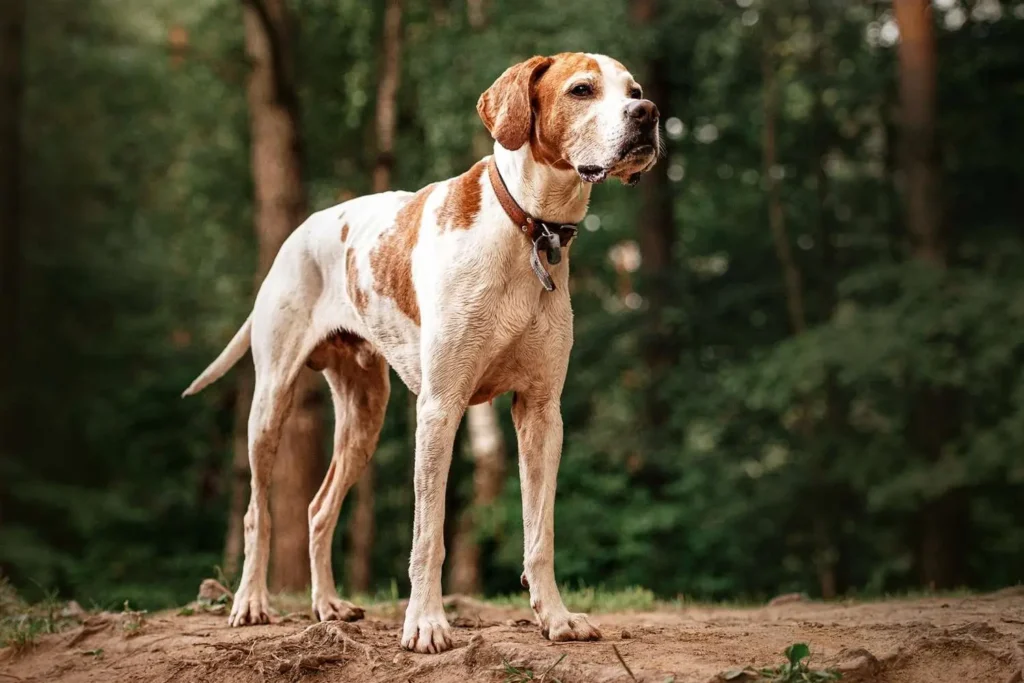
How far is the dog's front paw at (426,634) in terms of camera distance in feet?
14.4

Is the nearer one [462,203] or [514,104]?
[514,104]

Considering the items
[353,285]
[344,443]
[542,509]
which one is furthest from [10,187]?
[542,509]

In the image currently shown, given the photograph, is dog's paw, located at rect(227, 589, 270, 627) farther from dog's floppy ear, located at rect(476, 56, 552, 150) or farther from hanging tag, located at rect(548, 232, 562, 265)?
dog's floppy ear, located at rect(476, 56, 552, 150)

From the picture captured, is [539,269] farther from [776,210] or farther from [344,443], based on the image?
[776,210]

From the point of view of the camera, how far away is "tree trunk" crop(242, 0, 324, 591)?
9.37 m

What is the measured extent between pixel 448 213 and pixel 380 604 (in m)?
3.11

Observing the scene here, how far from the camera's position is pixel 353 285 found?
17.3ft

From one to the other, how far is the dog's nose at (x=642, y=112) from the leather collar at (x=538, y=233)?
636 millimetres

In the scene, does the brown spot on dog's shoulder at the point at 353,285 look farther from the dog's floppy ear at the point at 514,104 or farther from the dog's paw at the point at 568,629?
the dog's paw at the point at 568,629

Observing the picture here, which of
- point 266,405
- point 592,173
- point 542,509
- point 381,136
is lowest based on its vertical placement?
point 542,509

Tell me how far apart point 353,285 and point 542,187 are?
4.01 feet

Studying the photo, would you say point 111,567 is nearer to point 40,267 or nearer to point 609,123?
point 40,267

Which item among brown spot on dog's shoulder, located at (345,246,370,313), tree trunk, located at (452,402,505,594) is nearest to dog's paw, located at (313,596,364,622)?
brown spot on dog's shoulder, located at (345,246,370,313)

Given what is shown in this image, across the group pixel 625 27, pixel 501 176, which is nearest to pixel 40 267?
pixel 625 27
